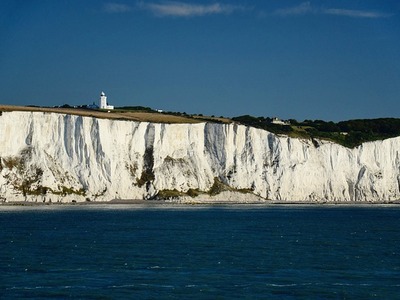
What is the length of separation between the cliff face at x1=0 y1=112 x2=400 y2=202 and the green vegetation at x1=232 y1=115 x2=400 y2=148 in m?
2.53

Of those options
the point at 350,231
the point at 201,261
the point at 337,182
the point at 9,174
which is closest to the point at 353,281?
the point at 201,261

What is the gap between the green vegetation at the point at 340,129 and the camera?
344 feet

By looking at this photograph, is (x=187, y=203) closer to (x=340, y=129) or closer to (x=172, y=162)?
(x=172, y=162)

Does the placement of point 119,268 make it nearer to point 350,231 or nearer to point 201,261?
point 201,261

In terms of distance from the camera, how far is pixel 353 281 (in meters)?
28.9

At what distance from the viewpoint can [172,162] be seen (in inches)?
3590

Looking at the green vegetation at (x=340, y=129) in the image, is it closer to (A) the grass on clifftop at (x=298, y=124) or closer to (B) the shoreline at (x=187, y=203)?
(A) the grass on clifftop at (x=298, y=124)

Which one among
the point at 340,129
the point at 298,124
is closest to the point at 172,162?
the point at 298,124

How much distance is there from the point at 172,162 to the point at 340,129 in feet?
112

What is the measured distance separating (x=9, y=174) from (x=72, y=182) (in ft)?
23.0

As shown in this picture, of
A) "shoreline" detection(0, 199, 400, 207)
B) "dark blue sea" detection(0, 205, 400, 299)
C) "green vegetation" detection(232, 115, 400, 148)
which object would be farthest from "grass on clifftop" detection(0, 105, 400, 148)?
"dark blue sea" detection(0, 205, 400, 299)

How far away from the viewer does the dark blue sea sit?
87.4 ft

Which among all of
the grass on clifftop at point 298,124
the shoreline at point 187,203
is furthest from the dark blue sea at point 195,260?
the grass on clifftop at point 298,124

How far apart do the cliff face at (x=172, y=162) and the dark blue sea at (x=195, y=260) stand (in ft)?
77.6
